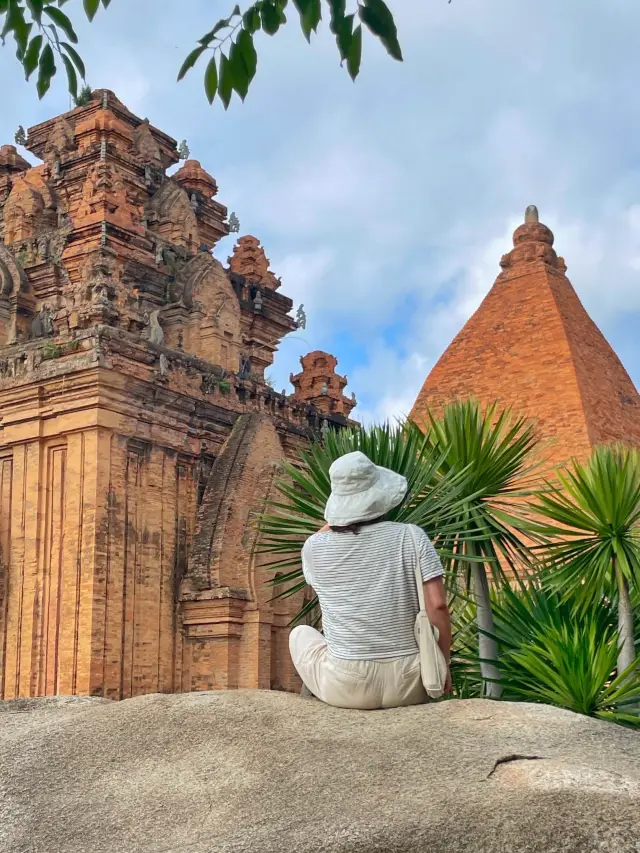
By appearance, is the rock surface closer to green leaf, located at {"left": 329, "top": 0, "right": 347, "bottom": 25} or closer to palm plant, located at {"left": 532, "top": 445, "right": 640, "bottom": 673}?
green leaf, located at {"left": 329, "top": 0, "right": 347, "bottom": 25}

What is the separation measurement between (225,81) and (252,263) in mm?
19723

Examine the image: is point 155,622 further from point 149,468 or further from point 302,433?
point 302,433

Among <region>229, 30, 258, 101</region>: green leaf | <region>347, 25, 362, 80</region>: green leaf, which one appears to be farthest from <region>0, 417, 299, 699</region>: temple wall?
<region>347, 25, 362, 80</region>: green leaf

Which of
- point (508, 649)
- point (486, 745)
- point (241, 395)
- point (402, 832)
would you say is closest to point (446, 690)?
point (486, 745)

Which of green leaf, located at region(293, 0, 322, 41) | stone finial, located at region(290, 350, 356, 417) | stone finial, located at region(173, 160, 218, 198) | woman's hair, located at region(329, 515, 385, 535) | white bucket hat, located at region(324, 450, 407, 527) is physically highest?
stone finial, located at region(173, 160, 218, 198)

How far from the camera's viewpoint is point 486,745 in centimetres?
479

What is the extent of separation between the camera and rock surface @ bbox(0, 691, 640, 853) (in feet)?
13.7

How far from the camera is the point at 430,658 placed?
550 cm

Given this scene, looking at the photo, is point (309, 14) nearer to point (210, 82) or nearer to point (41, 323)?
point (210, 82)

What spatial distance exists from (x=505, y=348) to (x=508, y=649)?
36.8 ft

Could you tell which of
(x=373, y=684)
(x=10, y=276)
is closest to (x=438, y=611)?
(x=373, y=684)

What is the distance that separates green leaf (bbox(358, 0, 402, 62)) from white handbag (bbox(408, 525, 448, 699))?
107 inches

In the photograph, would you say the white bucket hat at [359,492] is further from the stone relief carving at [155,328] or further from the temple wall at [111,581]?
the stone relief carving at [155,328]

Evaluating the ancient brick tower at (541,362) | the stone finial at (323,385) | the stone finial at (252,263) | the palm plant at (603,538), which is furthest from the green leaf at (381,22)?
the stone finial at (252,263)
